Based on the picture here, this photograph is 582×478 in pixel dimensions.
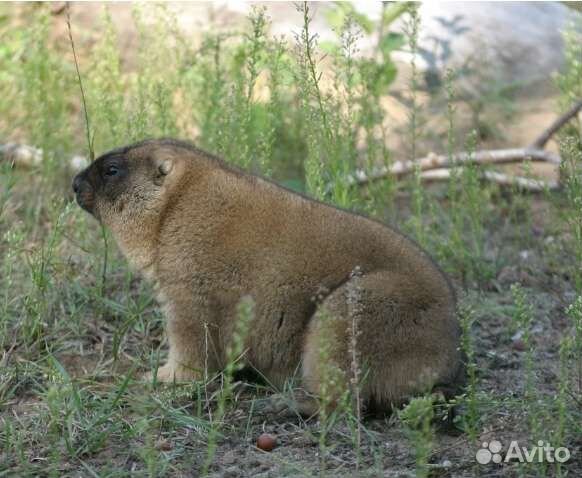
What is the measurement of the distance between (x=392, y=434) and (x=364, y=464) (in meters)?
0.35

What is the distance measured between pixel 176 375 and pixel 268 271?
2.73 feet

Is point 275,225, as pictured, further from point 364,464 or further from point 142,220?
point 364,464

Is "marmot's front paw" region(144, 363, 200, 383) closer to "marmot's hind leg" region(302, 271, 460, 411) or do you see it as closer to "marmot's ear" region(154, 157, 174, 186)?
"marmot's hind leg" region(302, 271, 460, 411)

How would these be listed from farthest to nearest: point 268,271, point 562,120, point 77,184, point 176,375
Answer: point 562,120 → point 77,184 → point 176,375 → point 268,271

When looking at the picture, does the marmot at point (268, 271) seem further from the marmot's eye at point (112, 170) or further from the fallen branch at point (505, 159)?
the fallen branch at point (505, 159)

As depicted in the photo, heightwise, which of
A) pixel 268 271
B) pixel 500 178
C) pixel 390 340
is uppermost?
pixel 268 271

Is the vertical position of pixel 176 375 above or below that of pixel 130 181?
below

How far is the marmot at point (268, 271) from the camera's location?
4.46 m

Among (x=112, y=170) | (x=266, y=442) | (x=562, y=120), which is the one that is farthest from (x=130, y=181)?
(x=562, y=120)

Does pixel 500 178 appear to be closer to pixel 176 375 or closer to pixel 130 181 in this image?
pixel 130 181

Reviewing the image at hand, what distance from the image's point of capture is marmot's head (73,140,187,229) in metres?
5.17

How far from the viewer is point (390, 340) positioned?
445cm

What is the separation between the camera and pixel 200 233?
498 cm

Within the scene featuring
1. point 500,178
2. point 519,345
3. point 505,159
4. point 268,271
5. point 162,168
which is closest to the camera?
point 268,271
